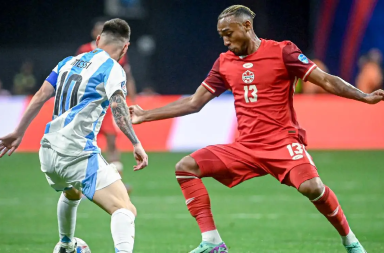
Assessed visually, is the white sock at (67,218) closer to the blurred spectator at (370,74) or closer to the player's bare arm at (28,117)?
the player's bare arm at (28,117)

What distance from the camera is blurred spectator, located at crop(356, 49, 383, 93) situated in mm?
20406

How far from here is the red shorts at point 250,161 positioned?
6070 mm

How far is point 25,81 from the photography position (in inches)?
969

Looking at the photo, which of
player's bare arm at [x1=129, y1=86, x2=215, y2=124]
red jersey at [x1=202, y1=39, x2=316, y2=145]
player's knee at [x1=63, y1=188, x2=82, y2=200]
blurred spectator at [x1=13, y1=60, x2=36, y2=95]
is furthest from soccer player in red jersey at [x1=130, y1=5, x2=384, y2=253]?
blurred spectator at [x1=13, y1=60, x2=36, y2=95]

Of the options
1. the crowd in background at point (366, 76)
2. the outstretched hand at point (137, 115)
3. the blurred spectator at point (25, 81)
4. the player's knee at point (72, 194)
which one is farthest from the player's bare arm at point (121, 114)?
the blurred spectator at point (25, 81)

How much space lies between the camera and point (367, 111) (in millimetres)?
16000

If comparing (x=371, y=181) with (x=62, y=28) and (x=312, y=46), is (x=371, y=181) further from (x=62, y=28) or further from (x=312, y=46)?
(x=62, y=28)

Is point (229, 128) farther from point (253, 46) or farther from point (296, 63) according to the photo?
point (296, 63)

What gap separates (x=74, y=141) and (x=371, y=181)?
7613 mm

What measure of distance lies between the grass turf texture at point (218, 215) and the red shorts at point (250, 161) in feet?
2.78

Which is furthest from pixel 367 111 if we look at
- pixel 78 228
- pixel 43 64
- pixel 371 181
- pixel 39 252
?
pixel 43 64

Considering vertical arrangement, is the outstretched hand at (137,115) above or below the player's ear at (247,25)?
below

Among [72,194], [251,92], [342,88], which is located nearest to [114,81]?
[72,194]

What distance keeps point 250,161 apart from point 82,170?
1.63 metres
